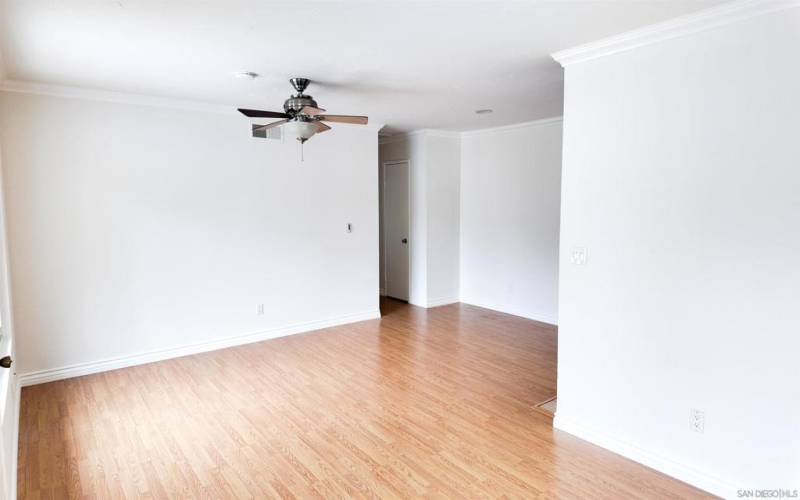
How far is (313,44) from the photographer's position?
105 inches

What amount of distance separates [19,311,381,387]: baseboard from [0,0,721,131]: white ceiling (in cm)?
237

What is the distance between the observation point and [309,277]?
5215mm

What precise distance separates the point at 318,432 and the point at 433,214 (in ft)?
13.0

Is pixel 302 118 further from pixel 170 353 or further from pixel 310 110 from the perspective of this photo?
pixel 170 353

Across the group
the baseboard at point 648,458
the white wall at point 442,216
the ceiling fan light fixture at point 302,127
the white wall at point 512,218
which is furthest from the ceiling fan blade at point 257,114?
the white wall at point 512,218

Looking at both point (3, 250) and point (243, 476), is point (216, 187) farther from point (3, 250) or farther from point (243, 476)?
point (243, 476)

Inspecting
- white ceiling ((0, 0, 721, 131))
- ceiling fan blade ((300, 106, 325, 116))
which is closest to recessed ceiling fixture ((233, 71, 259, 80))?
white ceiling ((0, 0, 721, 131))

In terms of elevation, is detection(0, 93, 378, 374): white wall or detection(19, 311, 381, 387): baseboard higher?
detection(0, 93, 378, 374): white wall

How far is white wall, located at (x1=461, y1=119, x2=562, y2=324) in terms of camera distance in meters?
5.53

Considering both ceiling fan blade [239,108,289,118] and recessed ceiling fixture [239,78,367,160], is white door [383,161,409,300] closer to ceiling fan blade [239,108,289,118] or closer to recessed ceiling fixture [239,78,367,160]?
recessed ceiling fixture [239,78,367,160]

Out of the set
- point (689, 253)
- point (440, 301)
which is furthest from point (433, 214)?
point (689, 253)

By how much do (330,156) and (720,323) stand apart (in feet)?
13.5

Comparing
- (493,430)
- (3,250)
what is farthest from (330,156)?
(493,430)

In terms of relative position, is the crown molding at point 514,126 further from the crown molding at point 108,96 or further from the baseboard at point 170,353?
the crown molding at point 108,96
